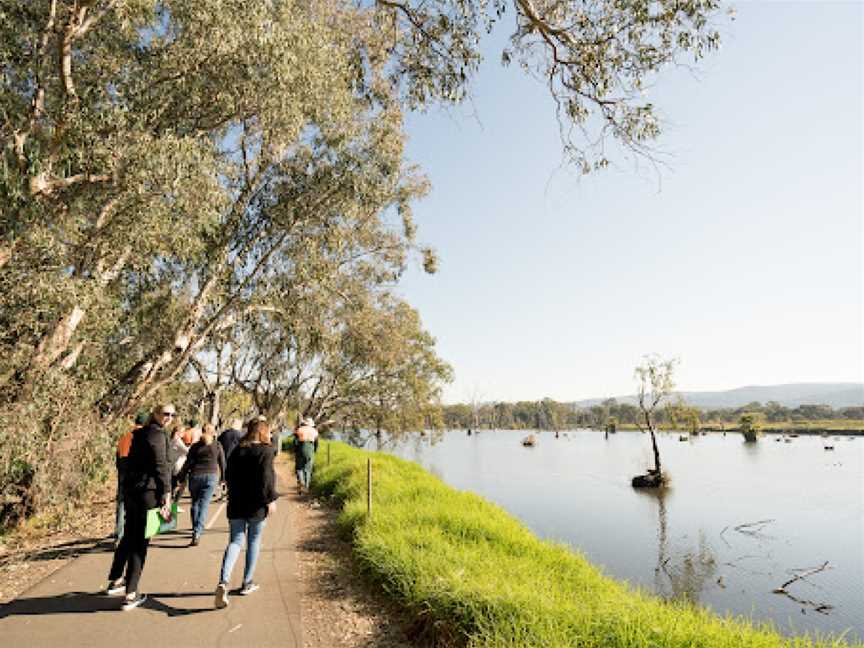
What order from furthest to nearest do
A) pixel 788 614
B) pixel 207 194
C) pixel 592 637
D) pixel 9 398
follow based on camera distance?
pixel 788 614 → pixel 207 194 → pixel 9 398 → pixel 592 637

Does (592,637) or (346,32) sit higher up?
(346,32)

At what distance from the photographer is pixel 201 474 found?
741cm

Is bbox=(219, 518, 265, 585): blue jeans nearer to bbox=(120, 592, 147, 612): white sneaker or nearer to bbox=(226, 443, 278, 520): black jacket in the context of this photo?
bbox=(226, 443, 278, 520): black jacket

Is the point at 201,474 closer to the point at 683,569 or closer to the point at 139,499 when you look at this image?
the point at 139,499

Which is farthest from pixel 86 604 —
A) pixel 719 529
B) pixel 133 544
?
pixel 719 529

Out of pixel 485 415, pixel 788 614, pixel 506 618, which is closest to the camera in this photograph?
pixel 506 618

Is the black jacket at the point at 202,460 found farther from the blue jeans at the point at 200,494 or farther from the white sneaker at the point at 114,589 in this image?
the white sneaker at the point at 114,589

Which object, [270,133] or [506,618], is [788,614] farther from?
[270,133]

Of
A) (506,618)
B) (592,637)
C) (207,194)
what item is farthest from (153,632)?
(207,194)

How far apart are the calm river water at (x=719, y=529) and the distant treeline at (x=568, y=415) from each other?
99.1 meters

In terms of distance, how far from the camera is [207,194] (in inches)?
333

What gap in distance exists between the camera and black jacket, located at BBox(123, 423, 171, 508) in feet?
16.3

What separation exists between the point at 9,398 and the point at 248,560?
4.78m

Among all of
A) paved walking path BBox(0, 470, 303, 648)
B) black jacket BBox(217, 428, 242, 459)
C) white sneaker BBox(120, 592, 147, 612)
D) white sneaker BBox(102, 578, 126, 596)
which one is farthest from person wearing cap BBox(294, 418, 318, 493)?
white sneaker BBox(120, 592, 147, 612)
